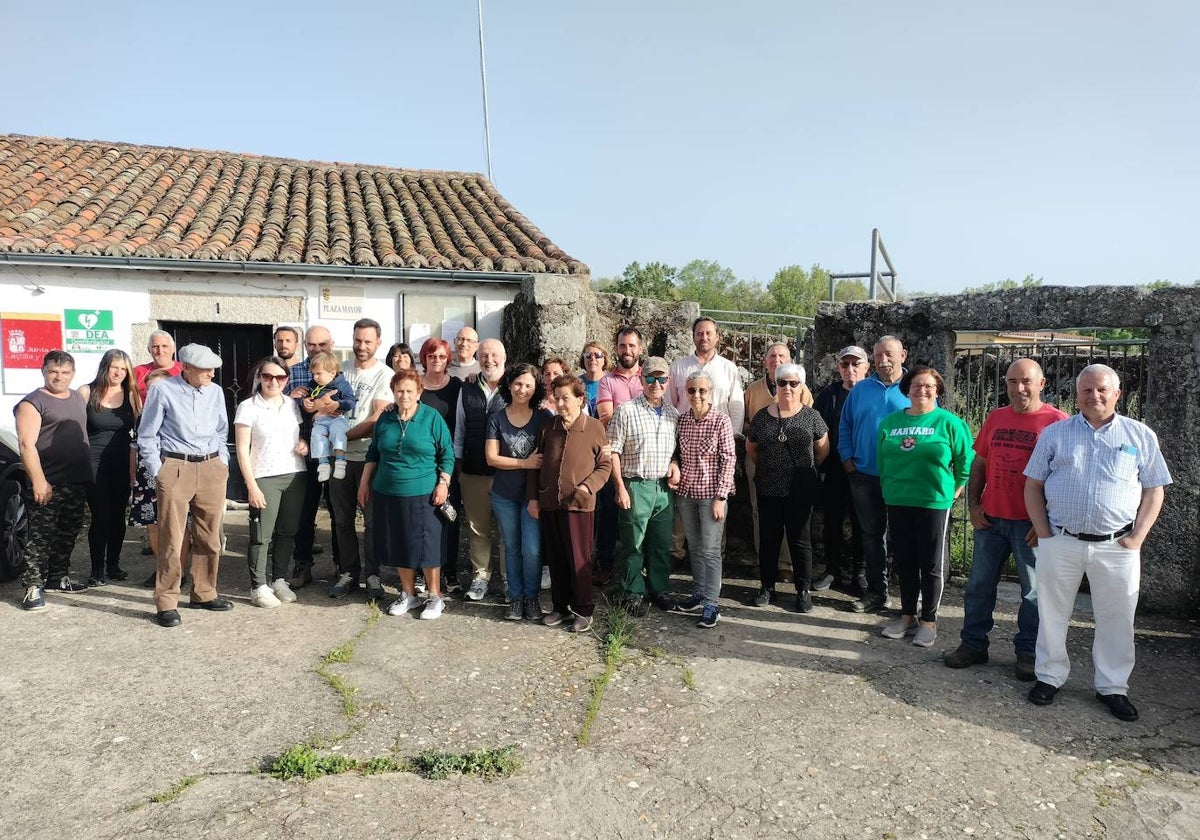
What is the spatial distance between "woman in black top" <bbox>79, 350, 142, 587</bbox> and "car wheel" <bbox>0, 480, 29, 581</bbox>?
0.51m

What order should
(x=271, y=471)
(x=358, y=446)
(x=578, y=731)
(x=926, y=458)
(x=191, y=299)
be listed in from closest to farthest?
(x=578, y=731)
(x=926, y=458)
(x=271, y=471)
(x=358, y=446)
(x=191, y=299)

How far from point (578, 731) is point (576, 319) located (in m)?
5.28

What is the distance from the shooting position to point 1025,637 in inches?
181

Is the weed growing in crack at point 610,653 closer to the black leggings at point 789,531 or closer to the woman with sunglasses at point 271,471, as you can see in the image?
the black leggings at point 789,531

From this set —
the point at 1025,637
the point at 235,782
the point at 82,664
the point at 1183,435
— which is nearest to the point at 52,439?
the point at 82,664

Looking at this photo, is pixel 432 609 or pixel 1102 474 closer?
pixel 1102 474

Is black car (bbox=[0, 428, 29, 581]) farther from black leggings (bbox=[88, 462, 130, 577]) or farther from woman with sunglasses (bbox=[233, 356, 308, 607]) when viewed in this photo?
woman with sunglasses (bbox=[233, 356, 308, 607])

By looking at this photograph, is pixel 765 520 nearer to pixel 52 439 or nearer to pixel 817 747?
pixel 817 747

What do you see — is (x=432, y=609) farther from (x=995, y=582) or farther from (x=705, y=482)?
(x=995, y=582)

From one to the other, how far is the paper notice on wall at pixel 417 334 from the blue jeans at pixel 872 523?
5.81m

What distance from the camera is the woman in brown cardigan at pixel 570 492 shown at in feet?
16.8

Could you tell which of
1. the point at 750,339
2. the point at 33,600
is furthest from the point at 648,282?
the point at 33,600

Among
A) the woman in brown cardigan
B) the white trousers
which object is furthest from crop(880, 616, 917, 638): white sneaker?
the woman in brown cardigan

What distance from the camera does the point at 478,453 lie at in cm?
566
